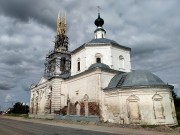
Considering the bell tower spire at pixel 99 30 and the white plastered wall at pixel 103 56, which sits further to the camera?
the bell tower spire at pixel 99 30

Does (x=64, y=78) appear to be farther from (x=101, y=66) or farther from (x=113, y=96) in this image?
(x=113, y=96)

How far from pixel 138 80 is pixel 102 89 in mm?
4362

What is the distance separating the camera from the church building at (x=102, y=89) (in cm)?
1742

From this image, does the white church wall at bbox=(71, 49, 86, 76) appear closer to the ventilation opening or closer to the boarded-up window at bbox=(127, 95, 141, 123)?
the ventilation opening

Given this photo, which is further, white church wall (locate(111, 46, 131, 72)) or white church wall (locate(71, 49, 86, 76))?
white church wall (locate(71, 49, 86, 76))

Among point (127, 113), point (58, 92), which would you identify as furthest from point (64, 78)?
point (127, 113)

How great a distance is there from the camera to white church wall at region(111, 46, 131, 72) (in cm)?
2462

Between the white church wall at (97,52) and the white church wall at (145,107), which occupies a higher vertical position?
the white church wall at (97,52)

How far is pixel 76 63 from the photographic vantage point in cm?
2666

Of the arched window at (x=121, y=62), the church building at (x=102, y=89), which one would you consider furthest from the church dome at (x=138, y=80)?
the arched window at (x=121, y=62)

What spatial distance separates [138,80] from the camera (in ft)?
60.8

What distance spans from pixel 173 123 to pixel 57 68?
20.9 meters

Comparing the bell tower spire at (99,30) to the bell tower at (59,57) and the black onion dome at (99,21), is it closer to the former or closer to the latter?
the black onion dome at (99,21)

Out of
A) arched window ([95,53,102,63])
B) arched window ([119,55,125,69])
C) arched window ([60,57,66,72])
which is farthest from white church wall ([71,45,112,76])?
arched window ([60,57,66,72])
